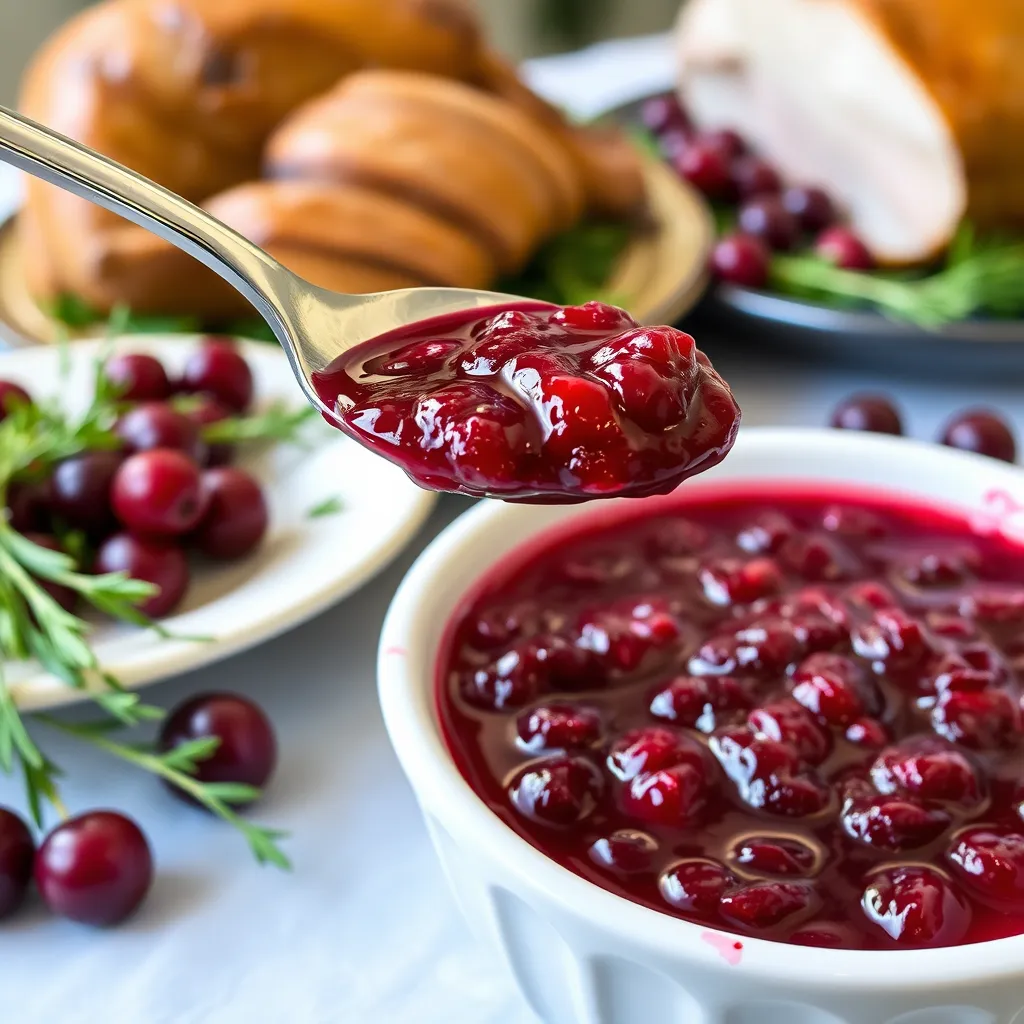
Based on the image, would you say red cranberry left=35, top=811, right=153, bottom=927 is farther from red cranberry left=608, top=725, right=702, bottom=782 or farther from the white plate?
red cranberry left=608, top=725, right=702, bottom=782

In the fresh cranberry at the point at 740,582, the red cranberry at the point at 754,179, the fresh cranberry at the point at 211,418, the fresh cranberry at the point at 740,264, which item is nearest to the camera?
the fresh cranberry at the point at 740,582

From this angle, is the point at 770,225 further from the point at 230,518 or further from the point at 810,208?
the point at 230,518

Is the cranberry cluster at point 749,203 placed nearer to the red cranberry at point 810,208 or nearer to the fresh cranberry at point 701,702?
the red cranberry at point 810,208

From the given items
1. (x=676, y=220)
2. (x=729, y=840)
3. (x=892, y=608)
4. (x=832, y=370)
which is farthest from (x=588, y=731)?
(x=676, y=220)

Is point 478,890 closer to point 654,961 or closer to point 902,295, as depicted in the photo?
point 654,961

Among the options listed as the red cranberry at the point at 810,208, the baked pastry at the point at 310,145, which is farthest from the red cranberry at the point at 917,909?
the red cranberry at the point at 810,208

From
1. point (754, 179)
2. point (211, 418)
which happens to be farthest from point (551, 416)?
point (754, 179)
